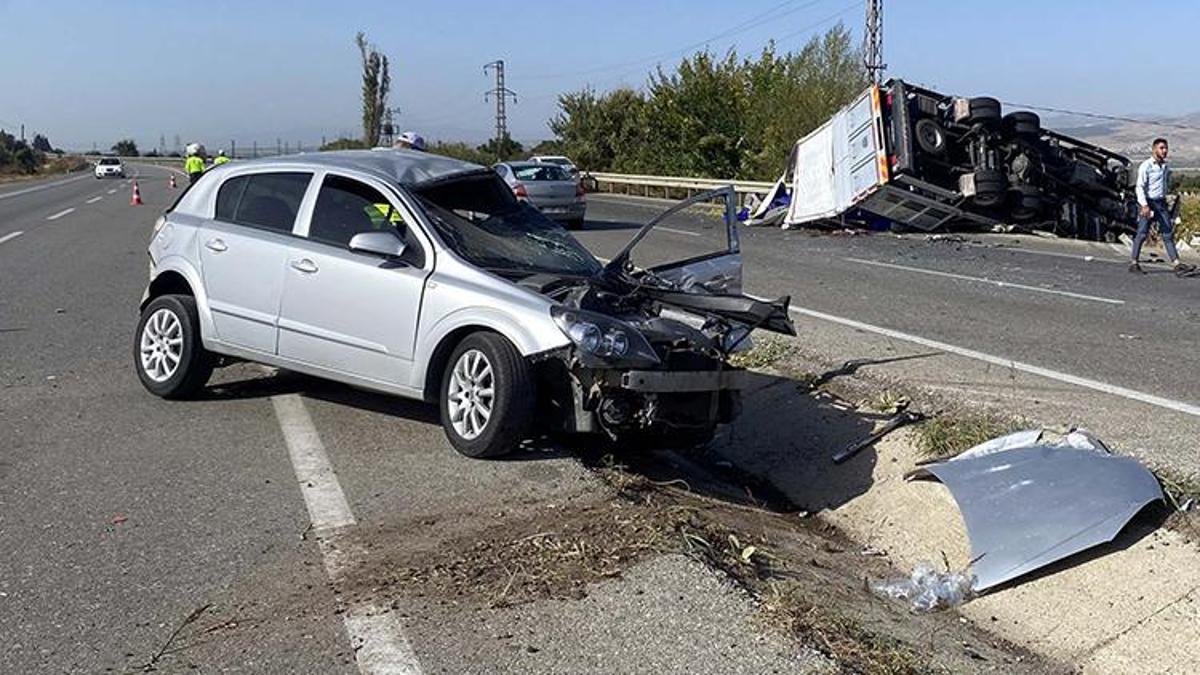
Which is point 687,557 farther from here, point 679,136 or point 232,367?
point 679,136

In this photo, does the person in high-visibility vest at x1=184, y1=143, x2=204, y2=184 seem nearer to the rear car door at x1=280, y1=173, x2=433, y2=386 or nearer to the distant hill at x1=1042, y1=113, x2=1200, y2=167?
the rear car door at x1=280, y1=173, x2=433, y2=386

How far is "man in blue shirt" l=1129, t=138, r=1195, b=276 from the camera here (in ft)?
49.4

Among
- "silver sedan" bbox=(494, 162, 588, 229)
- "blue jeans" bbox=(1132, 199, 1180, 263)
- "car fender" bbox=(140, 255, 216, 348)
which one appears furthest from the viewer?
"silver sedan" bbox=(494, 162, 588, 229)

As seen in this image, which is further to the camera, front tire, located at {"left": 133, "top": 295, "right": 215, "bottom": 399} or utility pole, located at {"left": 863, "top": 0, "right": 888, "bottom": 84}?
utility pole, located at {"left": 863, "top": 0, "right": 888, "bottom": 84}

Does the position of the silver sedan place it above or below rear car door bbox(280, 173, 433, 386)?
above

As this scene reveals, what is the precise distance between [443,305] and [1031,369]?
168 inches

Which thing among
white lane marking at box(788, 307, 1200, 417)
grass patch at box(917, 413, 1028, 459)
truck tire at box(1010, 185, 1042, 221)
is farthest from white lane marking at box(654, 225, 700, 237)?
grass patch at box(917, 413, 1028, 459)

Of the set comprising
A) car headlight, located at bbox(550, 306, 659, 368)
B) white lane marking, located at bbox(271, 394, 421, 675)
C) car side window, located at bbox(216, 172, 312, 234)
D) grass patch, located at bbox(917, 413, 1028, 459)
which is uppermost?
car side window, located at bbox(216, 172, 312, 234)

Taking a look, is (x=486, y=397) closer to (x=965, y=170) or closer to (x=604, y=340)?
(x=604, y=340)

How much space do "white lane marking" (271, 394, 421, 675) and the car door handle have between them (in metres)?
0.91

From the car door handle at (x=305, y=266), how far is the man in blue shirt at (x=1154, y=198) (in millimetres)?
11905

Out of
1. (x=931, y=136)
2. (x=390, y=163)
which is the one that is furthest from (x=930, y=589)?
(x=931, y=136)

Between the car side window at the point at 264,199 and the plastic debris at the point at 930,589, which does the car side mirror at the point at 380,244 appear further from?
the plastic debris at the point at 930,589

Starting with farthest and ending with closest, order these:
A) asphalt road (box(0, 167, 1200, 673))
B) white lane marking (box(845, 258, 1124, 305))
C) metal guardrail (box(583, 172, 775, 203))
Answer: metal guardrail (box(583, 172, 775, 203)) → white lane marking (box(845, 258, 1124, 305)) → asphalt road (box(0, 167, 1200, 673))
